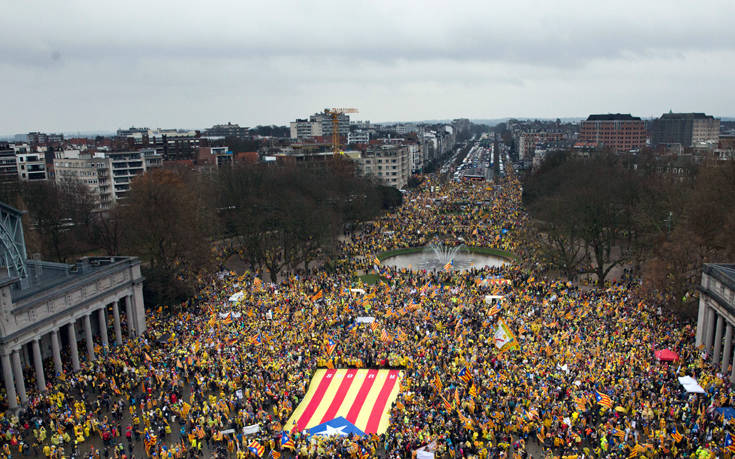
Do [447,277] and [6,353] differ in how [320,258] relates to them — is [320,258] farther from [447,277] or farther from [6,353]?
[6,353]

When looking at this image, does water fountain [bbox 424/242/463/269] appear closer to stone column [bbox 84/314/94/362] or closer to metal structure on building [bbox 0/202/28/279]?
stone column [bbox 84/314/94/362]

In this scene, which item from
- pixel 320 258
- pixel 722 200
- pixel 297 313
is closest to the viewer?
pixel 297 313

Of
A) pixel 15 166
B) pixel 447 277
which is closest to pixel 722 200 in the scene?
pixel 447 277

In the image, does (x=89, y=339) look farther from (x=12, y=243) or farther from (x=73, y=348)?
(x=12, y=243)

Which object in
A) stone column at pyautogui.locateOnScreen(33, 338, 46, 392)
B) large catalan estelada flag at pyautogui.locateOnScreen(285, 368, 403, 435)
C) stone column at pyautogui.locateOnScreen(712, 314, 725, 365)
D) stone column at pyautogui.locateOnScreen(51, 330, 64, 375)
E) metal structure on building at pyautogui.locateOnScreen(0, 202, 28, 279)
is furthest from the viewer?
stone column at pyautogui.locateOnScreen(51, 330, 64, 375)

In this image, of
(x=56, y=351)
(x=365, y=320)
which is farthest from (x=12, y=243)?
(x=365, y=320)

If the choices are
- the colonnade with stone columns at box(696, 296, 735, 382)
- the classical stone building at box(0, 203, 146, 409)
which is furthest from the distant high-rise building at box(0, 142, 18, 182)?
the colonnade with stone columns at box(696, 296, 735, 382)
